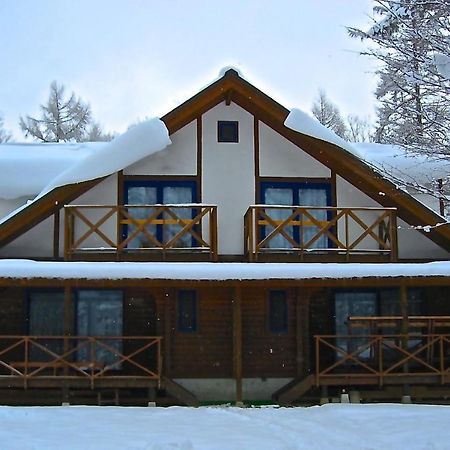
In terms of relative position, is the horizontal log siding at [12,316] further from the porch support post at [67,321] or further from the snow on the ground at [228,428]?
the snow on the ground at [228,428]

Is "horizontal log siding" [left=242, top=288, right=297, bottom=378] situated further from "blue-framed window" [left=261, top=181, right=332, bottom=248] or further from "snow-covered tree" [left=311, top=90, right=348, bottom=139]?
"snow-covered tree" [left=311, top=90, right=348, bottom=139]

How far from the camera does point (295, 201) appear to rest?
1495 cm

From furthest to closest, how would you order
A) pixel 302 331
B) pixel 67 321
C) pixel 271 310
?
pixel 271 310 < pixel 302 331 < pixel 67 321

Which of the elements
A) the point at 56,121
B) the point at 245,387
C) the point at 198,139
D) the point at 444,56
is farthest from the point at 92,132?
the point at 444,56

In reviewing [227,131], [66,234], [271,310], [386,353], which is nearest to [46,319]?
[66,234]

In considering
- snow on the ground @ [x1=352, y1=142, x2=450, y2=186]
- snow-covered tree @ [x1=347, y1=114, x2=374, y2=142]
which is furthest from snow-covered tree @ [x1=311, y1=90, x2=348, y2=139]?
snow on the ground @ [x1=352, y1=142, x2=450, y2=186]

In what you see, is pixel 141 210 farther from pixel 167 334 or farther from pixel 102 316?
pixel 167 334

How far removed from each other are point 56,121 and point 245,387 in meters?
22.3

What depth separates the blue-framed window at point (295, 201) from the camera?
1465 cm

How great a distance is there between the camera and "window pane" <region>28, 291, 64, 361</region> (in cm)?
1391

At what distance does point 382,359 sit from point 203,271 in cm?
429

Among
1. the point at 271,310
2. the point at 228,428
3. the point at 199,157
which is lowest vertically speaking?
the point at 228,428

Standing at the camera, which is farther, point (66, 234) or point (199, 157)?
point (199, 157)

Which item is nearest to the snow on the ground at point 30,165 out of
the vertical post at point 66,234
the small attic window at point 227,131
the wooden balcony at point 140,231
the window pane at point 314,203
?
the wooden balcony at point 140,231
